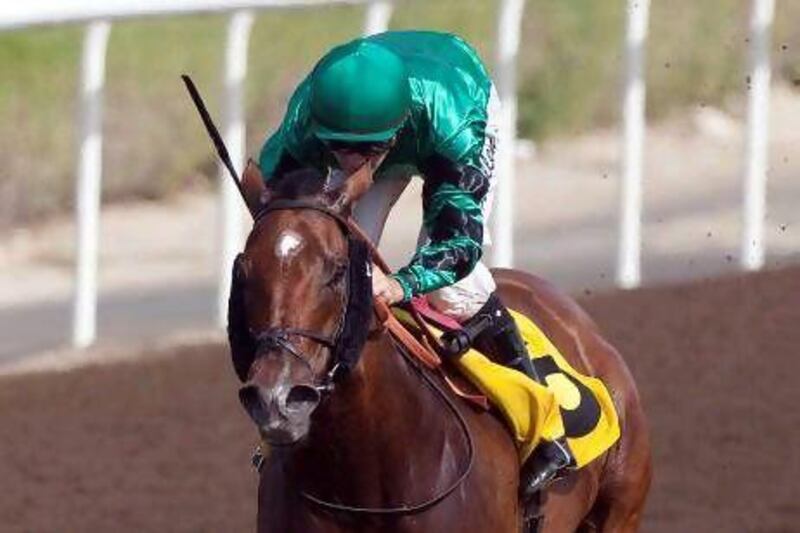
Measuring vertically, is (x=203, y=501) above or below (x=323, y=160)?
below

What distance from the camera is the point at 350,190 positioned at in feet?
15.9

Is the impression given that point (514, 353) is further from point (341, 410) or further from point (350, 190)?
point (350, 190)

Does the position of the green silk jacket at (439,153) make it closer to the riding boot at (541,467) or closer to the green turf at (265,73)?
the riding boot at (541,467)

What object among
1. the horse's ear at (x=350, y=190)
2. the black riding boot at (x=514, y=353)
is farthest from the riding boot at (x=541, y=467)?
the horse's ear at (x=350, y=190)

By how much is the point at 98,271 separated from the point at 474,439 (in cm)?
683

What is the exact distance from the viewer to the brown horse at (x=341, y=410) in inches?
181

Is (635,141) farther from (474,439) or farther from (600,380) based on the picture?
(474,439)

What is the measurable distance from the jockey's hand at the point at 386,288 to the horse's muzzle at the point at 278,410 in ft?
1.29

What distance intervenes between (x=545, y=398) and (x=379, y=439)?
0.64m

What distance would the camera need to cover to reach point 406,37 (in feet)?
18.7

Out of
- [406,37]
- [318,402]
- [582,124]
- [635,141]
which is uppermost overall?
[406,37]

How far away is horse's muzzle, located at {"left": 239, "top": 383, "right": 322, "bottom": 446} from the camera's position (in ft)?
14.8

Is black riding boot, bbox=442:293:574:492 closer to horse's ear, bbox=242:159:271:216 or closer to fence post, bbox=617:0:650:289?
horse's ear, bbox=242:159:271:216

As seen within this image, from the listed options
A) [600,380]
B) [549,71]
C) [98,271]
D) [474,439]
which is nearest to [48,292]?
[98,271]
